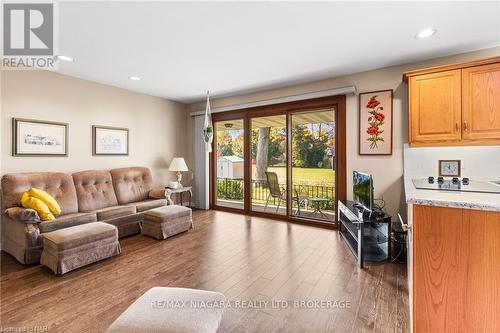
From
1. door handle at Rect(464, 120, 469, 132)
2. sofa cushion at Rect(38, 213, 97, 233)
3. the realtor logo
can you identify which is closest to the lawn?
door handle at Rect(464, 120, 469, 132)

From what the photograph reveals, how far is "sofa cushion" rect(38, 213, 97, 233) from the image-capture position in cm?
278

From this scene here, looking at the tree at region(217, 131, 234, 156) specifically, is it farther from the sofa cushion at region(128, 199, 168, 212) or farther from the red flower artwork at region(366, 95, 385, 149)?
the red flower artwork at region(366, 95, 385, 149)

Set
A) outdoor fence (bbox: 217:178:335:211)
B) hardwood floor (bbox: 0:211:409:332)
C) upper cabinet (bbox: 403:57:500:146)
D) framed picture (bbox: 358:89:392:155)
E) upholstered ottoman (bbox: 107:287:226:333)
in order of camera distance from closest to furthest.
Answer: upholstered ottoman (bbox: 107:287:226:333) < hardwood floor (bbox: 0:211:409:332) < upper cabinet (bbox: 403:57:500:146) < framed picture (bbox: 358:89:392:155) < outdoor fence (bbox: 217:178:335:211)

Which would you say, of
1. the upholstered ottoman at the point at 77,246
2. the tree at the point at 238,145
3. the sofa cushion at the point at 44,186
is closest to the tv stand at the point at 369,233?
the tree at the point at 238,145

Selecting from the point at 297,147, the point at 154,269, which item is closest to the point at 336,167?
the point at 297,147

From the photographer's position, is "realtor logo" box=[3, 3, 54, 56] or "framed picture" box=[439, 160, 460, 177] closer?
"realtor logo" box=[3, 3, 54, 56]

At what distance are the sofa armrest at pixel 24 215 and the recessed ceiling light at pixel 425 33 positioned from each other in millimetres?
4836

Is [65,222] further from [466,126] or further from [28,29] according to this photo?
[466,126]

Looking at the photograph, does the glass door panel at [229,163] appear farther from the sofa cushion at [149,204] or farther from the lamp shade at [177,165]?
the sofa cushion at [149,204]

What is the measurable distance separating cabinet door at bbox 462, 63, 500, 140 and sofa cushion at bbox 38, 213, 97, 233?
193 inches

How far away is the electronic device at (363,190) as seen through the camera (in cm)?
281

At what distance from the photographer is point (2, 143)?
313 centimetres

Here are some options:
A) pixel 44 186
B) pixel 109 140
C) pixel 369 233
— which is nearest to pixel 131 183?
pixel 109 140

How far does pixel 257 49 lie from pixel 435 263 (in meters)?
2.75
